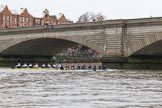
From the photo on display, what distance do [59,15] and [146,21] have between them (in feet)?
239

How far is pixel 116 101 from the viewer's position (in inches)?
901

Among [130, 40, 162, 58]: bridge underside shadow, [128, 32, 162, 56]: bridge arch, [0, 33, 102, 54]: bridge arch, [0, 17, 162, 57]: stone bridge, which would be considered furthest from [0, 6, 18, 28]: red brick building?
[128, 32, 162, 56]: bridge arch

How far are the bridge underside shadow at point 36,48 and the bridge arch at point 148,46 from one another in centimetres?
1869

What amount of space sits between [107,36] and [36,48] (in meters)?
21.1

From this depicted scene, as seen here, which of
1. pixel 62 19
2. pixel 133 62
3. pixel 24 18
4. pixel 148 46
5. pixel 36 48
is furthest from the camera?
pixel 62 19

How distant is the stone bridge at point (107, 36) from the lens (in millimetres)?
58050

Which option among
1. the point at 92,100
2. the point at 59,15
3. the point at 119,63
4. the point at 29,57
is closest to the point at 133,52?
the point at 119,63

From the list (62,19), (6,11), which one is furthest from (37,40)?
(62,19)

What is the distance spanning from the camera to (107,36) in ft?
204

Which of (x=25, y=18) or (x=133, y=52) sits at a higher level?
(x=25, y=18)

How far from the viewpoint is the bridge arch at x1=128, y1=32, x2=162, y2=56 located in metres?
56.8

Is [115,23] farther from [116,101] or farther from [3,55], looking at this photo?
[116,101]

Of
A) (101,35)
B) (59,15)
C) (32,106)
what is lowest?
(32,106)

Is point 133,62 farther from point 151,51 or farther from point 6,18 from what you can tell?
point 6,18
